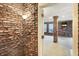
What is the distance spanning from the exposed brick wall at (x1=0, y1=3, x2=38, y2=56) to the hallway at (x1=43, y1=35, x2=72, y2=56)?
0.55 feet

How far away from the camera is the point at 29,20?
1792mm

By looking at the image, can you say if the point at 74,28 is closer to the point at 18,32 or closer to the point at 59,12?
the point at 59,12

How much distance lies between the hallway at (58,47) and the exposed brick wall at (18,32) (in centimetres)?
17

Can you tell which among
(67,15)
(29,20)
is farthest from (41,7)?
(67,15)

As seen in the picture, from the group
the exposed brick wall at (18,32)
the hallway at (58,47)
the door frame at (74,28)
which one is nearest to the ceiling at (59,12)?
the door frame at (74,28)

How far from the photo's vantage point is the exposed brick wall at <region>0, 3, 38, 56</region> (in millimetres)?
1732

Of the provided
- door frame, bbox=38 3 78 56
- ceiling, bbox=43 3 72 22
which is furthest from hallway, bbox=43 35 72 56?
ceiling, bbox=43 3 72 22

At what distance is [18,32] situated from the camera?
1775mm

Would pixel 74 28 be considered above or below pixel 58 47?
above

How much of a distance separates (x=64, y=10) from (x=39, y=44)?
69 cm

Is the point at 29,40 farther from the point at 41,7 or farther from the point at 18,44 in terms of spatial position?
the point at 41,7

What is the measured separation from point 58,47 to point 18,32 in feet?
2.33

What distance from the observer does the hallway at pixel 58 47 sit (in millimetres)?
1743

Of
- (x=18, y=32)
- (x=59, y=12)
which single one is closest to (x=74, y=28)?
(x=59, y=12)
